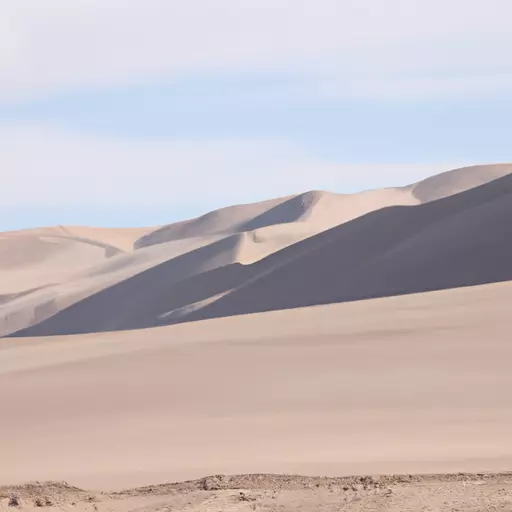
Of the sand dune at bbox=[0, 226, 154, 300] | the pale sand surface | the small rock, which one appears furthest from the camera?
the sand dune at bbox=[0, 226, 154, 300]

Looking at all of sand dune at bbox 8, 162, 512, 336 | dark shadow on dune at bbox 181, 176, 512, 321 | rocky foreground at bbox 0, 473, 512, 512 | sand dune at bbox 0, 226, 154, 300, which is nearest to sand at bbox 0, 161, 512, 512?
rocky foreground at bbox 0, 473, 512, 512

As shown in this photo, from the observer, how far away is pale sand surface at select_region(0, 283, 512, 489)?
10156mm

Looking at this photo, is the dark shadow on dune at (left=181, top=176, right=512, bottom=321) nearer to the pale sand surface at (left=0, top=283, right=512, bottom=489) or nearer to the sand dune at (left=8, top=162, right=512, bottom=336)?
the sand dune at (left=8, top=162, right=512, bottom=336)

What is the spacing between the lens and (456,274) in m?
33.1

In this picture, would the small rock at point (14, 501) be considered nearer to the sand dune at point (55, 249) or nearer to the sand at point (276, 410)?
the sand at point (276, 410)

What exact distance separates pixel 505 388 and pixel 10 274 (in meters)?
76.5

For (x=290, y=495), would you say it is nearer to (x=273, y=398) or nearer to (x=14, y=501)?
(x=14, y=501)

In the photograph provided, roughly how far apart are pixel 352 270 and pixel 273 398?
82.2ft

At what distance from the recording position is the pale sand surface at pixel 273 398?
10156 mm

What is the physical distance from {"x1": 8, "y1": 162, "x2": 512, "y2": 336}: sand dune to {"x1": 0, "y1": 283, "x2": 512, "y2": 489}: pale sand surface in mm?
14362

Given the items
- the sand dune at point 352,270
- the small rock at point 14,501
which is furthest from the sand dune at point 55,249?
the small rock at point 14,501

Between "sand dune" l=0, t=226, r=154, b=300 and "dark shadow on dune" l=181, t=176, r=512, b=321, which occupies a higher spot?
"sand dune" l=0, t=226, r=154, b=300

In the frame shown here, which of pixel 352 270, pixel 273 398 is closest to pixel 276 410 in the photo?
pixel 273 398

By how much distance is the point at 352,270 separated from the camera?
38.0 metres
